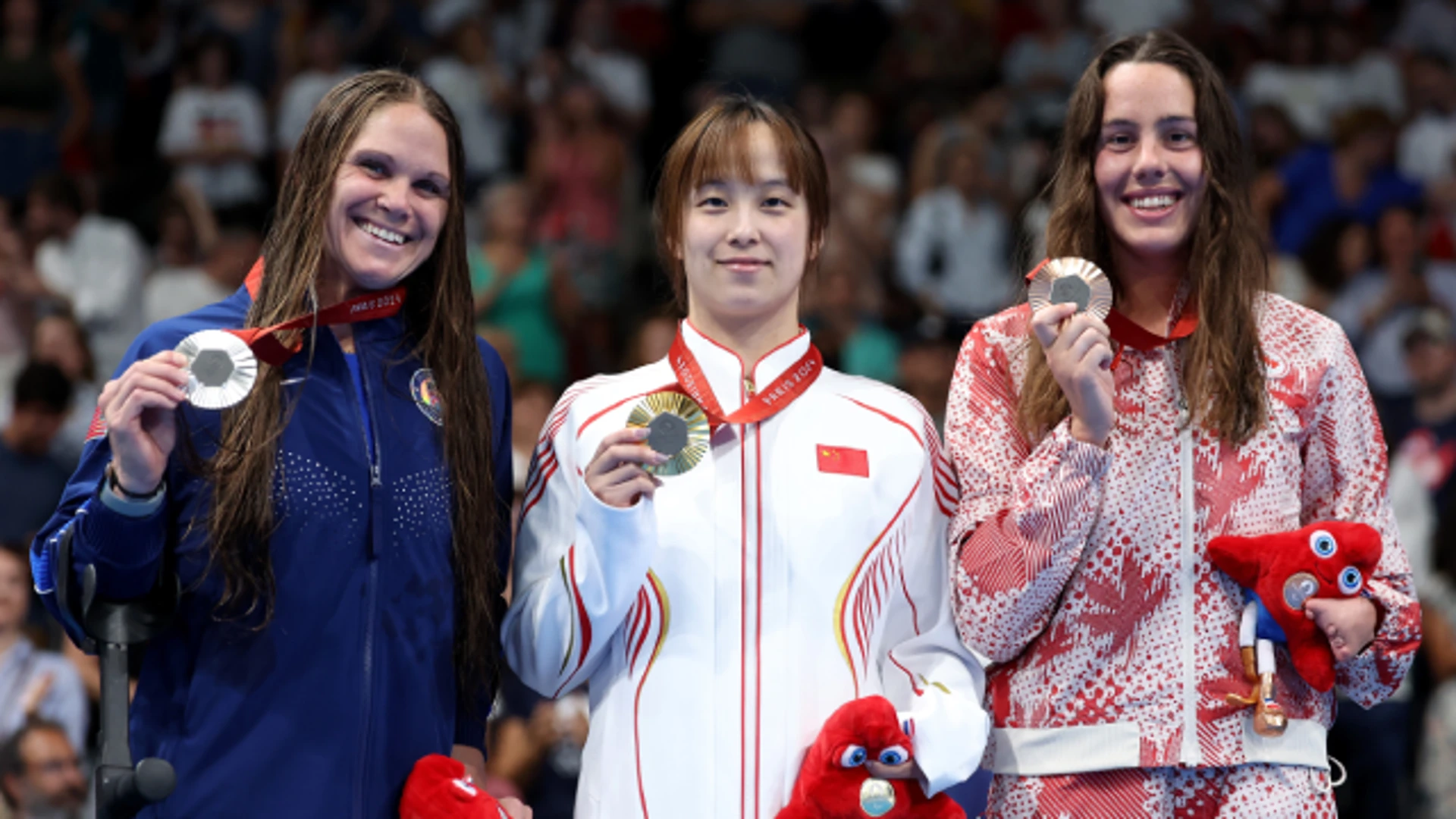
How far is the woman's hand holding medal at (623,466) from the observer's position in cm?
283

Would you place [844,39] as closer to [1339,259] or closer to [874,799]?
[1339,259]

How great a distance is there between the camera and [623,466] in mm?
2852

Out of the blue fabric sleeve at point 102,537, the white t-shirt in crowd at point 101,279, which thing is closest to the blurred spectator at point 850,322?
the white t-shirt in crowd at point 101,279

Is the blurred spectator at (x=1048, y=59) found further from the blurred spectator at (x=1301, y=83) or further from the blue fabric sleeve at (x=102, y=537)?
the blue fabric sleeve at (x=102, y=537)

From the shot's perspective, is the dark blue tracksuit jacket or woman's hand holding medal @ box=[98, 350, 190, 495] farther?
the dark blue tracksuit jacket

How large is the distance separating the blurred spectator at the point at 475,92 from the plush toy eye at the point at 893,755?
6.70 metres

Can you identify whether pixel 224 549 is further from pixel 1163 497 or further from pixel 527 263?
pixel 527 263

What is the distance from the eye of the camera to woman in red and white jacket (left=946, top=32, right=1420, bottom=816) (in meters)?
2.95

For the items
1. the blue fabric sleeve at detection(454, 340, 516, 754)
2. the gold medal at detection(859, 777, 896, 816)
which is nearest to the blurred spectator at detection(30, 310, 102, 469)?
the blue fabric sleeve at detection(454, 340, 516, 754)

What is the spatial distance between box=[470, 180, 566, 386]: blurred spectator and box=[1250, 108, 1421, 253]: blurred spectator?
3817 mm

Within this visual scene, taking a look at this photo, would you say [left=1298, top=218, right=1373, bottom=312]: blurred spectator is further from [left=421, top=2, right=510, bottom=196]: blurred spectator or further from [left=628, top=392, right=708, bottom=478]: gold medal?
[left=628, top=392, right=708, bottom=478]: gold medal

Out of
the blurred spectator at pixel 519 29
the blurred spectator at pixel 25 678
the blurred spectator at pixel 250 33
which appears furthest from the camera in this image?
the blurred spectator at pixel 519 29

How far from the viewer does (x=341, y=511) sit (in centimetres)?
288

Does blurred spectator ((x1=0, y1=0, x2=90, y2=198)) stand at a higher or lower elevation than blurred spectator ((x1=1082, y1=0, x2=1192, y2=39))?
lower
